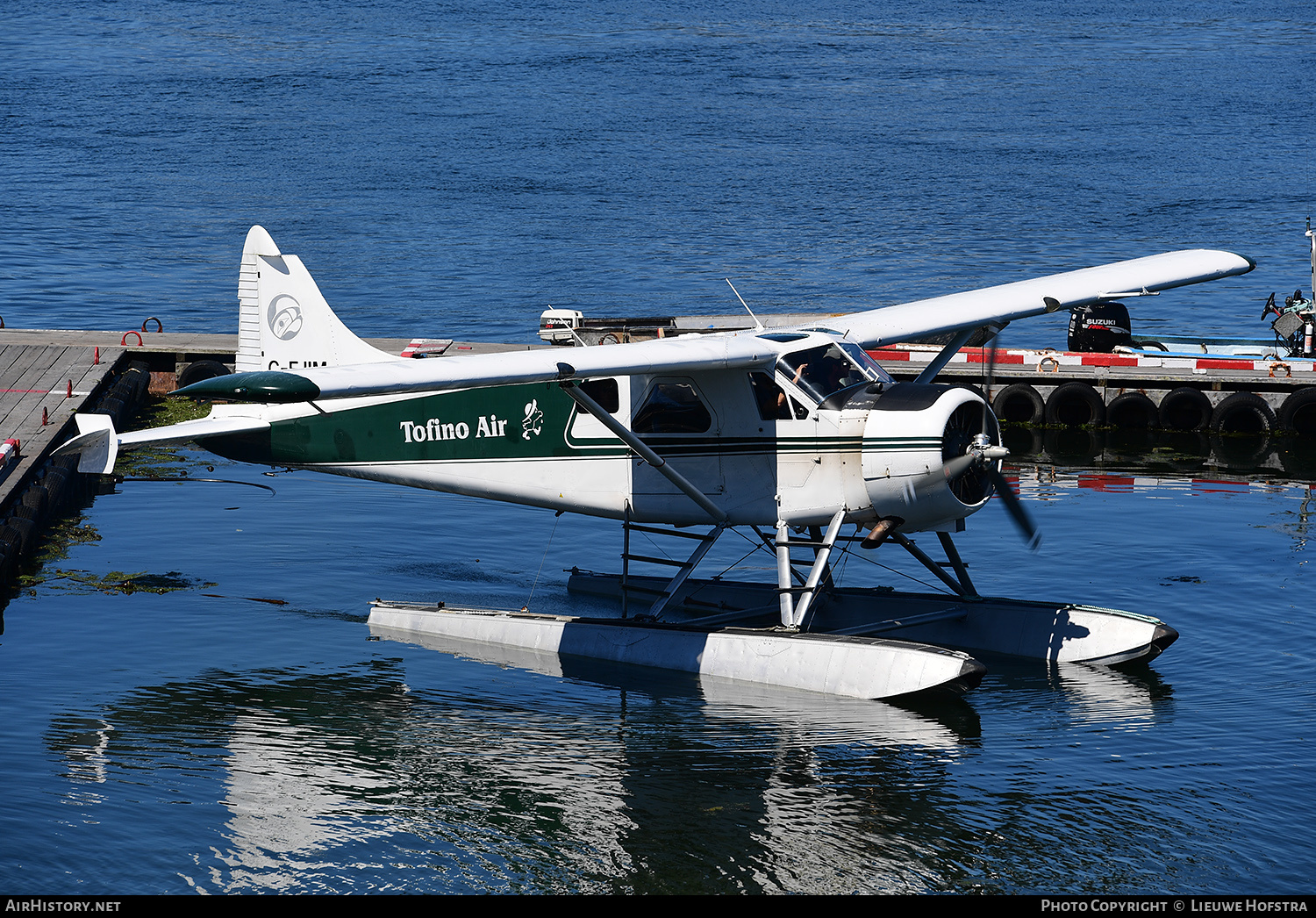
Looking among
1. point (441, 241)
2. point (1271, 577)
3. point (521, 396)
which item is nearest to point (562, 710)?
point (521, 396)

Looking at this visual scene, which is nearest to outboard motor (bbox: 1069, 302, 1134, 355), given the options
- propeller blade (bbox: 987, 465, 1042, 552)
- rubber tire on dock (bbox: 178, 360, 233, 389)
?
propeller blade (bbox: 987, 465, 1042, 552)

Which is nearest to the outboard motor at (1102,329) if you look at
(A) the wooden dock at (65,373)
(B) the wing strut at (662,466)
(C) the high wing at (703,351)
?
(C) the high wing at (703,351)

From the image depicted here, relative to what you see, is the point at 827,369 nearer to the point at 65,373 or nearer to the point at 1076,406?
the point at 1076,406

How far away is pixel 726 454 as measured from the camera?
1455 centimetres

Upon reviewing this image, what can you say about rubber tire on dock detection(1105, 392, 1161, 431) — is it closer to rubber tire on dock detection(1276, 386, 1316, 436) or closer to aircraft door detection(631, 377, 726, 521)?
rubber tire on dock detection(1276, 386, 1316, 436)

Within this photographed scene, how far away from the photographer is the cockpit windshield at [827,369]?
14.1 meters

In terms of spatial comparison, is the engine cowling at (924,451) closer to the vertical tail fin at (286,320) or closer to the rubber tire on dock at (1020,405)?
the vertical tail fin at (286,320)

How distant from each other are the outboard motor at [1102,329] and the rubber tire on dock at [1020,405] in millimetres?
2460

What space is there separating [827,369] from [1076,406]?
1429 cm

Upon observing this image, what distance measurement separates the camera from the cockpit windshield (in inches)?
554

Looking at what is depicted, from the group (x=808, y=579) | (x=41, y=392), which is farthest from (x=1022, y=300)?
(x=41, y=392)

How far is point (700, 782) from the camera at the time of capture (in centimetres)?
1198

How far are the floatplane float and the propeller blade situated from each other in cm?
3
